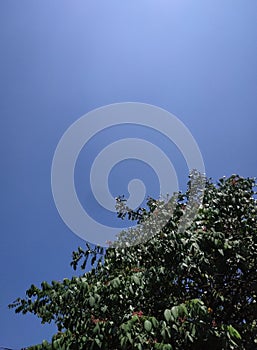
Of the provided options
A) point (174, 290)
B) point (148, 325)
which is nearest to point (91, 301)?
point (148, 325)

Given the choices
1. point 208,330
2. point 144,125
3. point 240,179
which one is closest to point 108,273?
point 208,330

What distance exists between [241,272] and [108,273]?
1608mm

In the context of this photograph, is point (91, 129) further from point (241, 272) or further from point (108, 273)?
point (241, 272)

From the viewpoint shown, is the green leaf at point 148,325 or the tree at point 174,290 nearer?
the green leaf at point 148,325

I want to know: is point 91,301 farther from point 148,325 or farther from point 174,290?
point 174,290

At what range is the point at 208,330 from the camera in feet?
9.24

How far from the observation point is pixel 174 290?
3.74 m

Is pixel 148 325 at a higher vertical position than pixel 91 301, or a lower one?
lower

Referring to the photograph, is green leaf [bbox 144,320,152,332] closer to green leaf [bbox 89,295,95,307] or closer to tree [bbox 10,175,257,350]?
tree [bbox 10,175,257,350]

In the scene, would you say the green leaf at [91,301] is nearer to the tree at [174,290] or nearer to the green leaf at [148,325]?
the tree at [174,290]

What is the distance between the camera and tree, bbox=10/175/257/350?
2.71 m

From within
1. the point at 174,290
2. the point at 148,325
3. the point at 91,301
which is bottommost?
the point at 148,325

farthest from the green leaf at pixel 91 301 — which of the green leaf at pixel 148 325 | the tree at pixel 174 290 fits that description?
the green leaf at pixel 148 325

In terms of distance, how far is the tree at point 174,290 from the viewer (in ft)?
8.87
